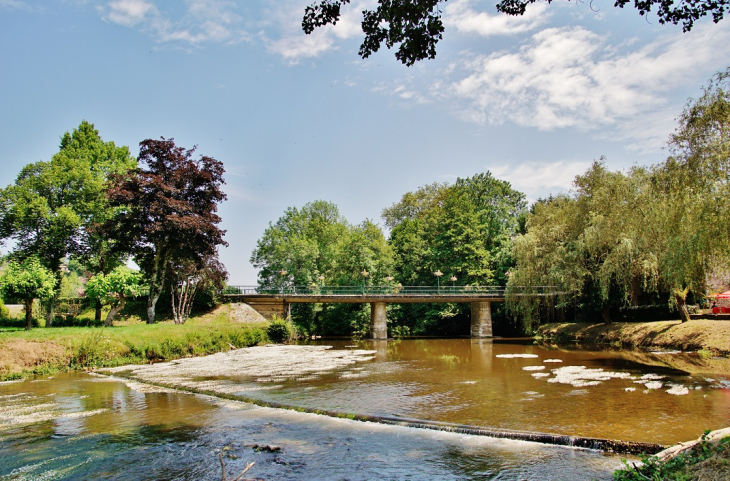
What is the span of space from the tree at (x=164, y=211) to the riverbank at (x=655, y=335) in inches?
→ 1029

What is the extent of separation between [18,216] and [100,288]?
8714 millimetres

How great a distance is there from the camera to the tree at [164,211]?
103 ft

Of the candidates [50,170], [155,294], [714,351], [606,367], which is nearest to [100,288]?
[155,294]

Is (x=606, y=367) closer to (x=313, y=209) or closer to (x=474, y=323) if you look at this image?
(x=474, y=323)

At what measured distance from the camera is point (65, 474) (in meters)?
7.66

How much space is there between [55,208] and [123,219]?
6.09m

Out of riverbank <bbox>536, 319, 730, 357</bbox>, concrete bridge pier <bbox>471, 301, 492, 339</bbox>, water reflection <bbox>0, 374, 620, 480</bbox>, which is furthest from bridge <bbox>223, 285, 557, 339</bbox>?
water reflection <bbox>0, 374, 620, 480</bbox>

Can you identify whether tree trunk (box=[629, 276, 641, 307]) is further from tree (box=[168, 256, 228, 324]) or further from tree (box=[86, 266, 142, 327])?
tree (box=[86, 266, 142, 327])

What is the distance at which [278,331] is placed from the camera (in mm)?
36062

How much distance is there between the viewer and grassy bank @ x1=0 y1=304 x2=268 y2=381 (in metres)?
18.4

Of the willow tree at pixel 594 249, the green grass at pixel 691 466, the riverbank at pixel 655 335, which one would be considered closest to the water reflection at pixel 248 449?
the green grass at pixel 691 466

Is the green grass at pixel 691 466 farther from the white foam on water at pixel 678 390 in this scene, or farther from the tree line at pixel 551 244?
the tree line at pixel 551 244

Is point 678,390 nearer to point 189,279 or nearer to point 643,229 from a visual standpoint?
point 643,229

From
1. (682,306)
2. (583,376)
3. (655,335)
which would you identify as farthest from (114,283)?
(682,306)
